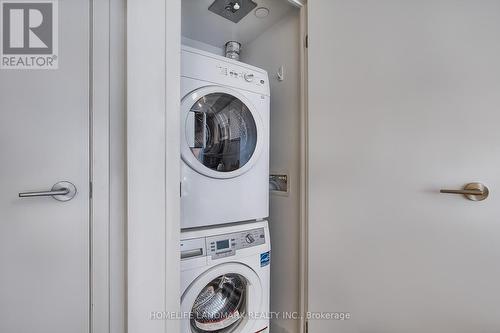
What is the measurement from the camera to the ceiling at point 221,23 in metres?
1.35

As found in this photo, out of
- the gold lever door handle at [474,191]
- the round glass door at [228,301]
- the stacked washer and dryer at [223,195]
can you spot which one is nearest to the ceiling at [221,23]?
the stacked washer and dryer at [223,195]

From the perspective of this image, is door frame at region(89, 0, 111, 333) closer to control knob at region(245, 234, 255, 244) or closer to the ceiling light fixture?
control knob at region(245, 234, 255, 244)

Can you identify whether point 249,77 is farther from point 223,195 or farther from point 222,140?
point 223,195

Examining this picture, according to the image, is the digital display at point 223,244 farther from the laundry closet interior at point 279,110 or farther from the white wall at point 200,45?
the white wall at point 200,45

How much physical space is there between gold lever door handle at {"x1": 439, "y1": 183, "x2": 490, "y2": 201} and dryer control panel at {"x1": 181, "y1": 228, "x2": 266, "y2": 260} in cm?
87

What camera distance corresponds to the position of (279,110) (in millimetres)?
1521

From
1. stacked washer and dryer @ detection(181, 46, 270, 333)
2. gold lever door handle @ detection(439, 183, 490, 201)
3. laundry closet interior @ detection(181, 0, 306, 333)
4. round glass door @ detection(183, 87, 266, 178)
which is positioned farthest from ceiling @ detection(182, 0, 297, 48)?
gold lever door handle @ detection(439, 183, 490, 201)

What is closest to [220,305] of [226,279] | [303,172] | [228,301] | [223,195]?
[228,301]

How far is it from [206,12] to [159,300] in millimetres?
1583

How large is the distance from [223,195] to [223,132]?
36 cm

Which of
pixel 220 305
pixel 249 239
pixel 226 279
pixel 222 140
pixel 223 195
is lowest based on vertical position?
pixel 220 305

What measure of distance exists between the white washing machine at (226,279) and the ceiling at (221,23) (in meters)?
1.33

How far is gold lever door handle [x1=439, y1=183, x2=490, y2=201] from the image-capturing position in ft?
2.35

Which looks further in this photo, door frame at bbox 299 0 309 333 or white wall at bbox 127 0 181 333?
door frame at bbox 299 0 309 333
